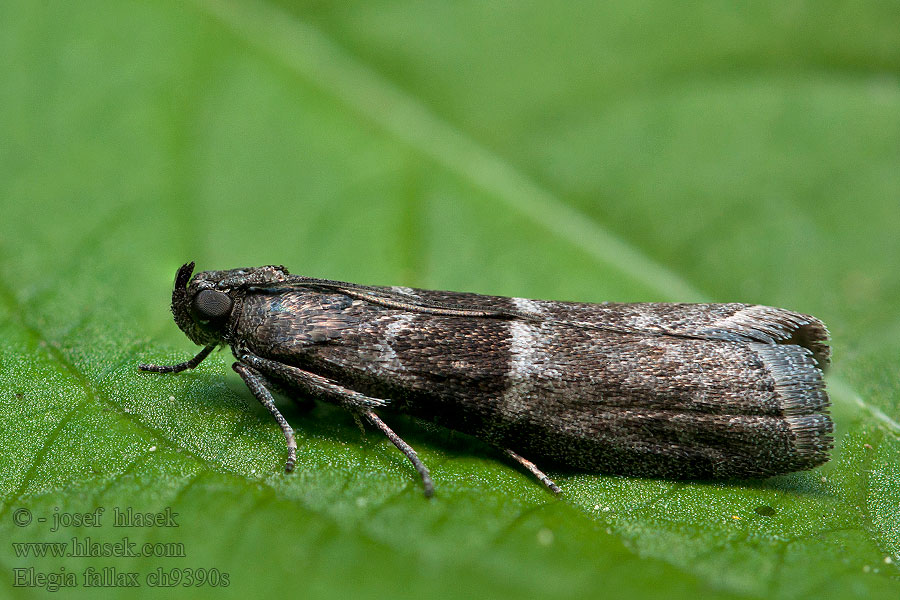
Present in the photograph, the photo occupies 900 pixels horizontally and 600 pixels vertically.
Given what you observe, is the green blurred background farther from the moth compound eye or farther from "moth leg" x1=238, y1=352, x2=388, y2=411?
the moth compound eye

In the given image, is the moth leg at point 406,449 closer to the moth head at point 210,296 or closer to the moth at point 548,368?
the moth at point 548,368

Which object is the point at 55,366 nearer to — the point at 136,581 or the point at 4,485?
the point at 4,485

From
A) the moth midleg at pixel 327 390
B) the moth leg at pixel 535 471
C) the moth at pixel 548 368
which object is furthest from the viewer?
the moth midleg at pixel 327 390

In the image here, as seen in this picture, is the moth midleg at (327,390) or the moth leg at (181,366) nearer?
the moth midleg at (327,390)

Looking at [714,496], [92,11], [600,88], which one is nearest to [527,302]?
[714,496]

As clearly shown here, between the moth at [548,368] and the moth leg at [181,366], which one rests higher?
the moth at [548,368]

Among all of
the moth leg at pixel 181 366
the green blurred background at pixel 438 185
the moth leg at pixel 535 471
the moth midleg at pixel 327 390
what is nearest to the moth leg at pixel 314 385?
the moth midleg at pixel 327 390

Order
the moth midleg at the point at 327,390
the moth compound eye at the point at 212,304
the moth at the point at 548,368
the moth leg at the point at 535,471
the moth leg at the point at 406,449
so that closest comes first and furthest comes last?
the moth leg at the point at 406,449
the moth leg at the point at 535,471
the moth at the point at 548,368
the moth midleg at the point at 327,390
the moth compound eye at the point at 212,304
